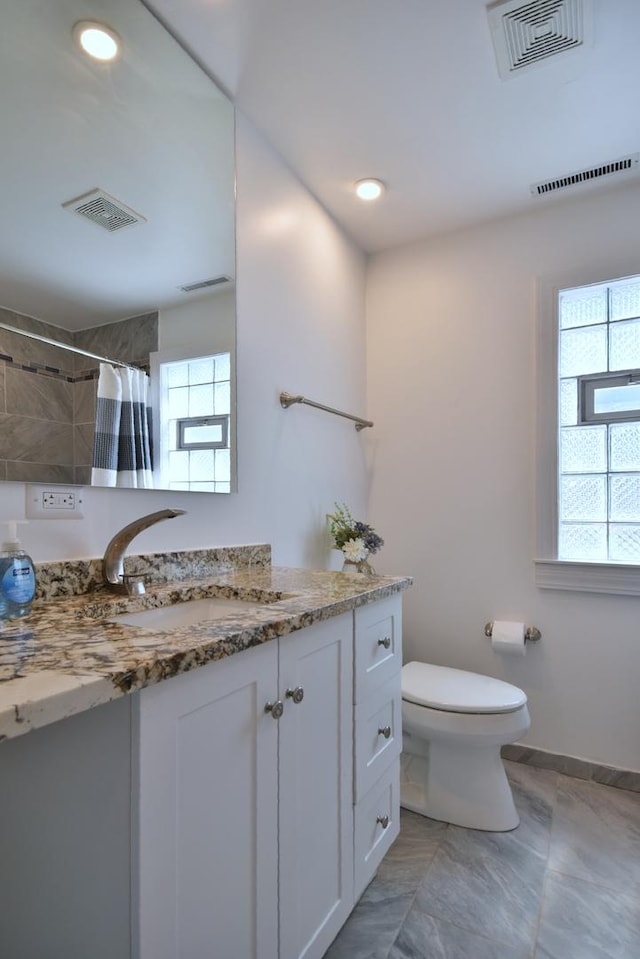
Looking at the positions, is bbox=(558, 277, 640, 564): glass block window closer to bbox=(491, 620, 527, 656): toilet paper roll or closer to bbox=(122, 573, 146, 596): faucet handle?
bbox=(491, 620, 527, 656): toilet paper roll

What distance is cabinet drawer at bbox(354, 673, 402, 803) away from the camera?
128 centimetres

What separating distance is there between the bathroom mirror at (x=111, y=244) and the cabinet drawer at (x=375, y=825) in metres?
0.97

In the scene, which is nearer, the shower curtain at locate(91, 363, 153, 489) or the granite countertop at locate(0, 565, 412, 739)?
the granite countertop at locate(0, 565, 412, 739)

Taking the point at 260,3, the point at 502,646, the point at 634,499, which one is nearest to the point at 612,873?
the point at 502,646

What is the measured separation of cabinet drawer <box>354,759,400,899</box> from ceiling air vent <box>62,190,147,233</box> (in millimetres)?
1570

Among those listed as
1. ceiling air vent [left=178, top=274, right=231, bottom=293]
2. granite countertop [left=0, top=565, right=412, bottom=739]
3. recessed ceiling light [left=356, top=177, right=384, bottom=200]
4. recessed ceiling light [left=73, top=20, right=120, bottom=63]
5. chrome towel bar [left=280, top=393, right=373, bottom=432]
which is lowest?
granite countertop [left=0, top=565, right=412, bottom=739]

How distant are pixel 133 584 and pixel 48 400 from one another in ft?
1.46

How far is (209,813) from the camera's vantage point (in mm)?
796

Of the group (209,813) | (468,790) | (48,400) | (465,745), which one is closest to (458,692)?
(465,745)

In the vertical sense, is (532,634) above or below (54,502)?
below

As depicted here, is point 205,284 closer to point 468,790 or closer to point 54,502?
point 54,502

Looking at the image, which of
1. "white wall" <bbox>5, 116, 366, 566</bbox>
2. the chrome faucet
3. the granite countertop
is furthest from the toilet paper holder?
the chrome faucet

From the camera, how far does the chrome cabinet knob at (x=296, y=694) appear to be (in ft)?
3.26

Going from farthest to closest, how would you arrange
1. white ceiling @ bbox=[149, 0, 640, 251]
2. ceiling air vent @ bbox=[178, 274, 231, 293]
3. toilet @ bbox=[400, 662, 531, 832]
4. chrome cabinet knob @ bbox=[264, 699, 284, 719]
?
1. toilet @ bbox=[400, 662, 531, 832]
2. ceiling air vent @ bbox=[178, 274, 231, 293]
3. white ceiling @ bbox=[149, 0, 640, 251]
4. chrome cabinet knob @ bbox=[264, 699, 284, 719]
